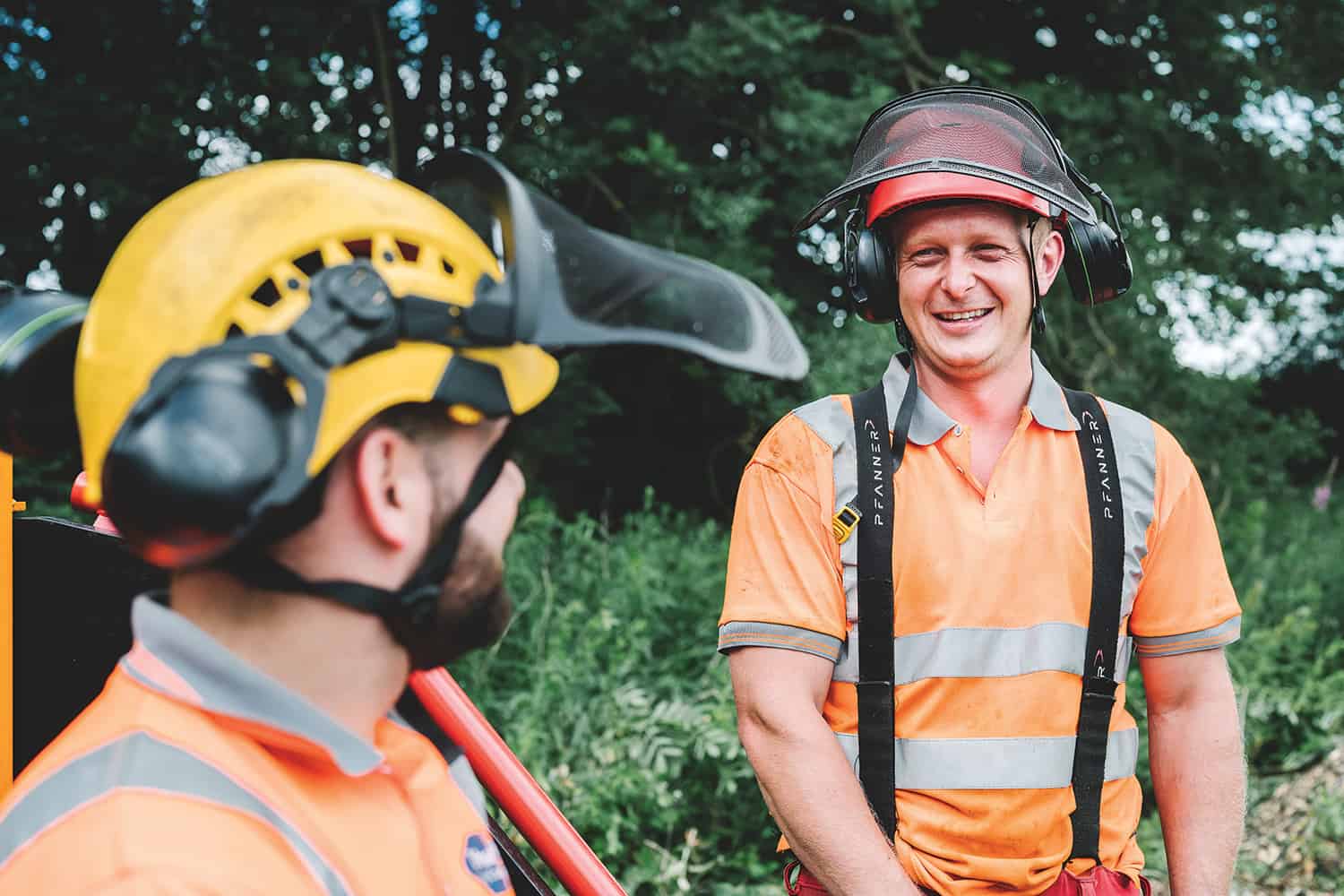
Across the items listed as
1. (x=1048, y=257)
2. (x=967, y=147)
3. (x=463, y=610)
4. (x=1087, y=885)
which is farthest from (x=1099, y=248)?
(x=463, y=610)

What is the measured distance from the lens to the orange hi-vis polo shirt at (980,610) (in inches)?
78.3

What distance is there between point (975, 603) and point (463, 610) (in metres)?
1.16

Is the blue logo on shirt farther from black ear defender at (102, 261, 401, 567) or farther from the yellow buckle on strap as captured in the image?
the yellow buckle on strap

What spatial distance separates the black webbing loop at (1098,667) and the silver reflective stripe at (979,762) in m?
0.04

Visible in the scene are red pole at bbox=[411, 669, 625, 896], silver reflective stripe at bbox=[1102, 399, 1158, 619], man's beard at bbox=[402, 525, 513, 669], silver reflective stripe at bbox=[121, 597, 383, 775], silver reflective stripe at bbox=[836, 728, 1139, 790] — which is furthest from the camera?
silver reflective stripe at bbox=[1102, 399, 1158, 619]

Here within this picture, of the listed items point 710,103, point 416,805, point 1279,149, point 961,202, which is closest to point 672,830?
point 961,202

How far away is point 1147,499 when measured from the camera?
2117mm

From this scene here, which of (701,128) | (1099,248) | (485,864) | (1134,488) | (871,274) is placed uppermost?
(701,128)

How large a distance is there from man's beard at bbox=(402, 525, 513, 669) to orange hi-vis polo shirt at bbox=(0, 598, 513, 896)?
0.10 m

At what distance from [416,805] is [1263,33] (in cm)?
Answer: 843

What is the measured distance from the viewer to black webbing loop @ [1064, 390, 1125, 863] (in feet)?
6.66

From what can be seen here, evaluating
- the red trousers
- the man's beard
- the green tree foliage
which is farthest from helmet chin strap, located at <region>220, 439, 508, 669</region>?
the green tree foliage

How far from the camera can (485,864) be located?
1203 mm

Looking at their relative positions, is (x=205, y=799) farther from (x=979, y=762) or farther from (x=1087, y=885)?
(x=1087, y=885)
